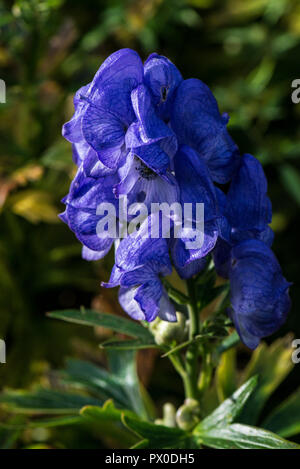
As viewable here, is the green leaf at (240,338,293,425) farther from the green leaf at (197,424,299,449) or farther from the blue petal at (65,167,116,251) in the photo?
the blue petal at (65,167,116,251)

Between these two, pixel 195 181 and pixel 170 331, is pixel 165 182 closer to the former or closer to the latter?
pixel 195 181

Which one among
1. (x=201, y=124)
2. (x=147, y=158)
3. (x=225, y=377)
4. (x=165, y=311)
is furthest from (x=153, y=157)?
(x=225, y=377)

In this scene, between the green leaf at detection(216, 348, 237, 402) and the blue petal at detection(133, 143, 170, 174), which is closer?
the blue petal at detection(133, 143, 170, 174)

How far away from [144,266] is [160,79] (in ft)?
0.81

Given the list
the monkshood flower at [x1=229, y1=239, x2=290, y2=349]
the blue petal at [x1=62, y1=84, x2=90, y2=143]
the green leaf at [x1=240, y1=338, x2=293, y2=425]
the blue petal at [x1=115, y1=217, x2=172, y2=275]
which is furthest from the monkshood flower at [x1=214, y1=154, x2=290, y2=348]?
the green leaf at [x1=240, y1=338, x2=293, y2=425]

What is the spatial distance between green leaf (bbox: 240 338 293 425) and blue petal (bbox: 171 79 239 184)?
53cm

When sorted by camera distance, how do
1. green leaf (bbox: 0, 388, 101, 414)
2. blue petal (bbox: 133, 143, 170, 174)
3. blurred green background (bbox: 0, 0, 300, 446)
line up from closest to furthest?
blue petal (bbox: 133, 143, 170, 174) < green leaf (bbox: 0, 388, 101, 414) < blurred green background (bbox: 0, 0, 300, 446)

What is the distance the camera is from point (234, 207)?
0.83 meters

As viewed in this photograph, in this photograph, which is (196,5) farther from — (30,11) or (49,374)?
(49,374)

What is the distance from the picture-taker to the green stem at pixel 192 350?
819mm

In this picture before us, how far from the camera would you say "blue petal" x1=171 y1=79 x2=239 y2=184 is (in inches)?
29.9

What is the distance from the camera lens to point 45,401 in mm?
1087

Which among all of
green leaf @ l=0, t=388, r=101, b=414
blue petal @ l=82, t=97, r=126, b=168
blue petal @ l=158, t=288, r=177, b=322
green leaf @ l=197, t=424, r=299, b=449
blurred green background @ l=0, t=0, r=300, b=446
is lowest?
green leaf @ l=197, t=424, r=299, b=449

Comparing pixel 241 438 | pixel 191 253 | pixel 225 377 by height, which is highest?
pixel 191 253
